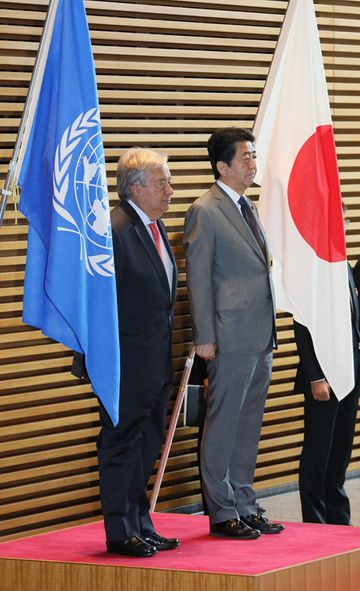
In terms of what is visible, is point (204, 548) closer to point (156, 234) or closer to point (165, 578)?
point (165, 578)

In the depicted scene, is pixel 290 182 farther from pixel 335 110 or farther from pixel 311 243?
pixel 335 110

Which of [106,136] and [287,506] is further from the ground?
[106,136]

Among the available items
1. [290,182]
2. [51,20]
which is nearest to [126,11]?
[290,182]

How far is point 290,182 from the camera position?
603 centimetres

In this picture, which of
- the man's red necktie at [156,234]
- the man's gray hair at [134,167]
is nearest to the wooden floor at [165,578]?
the man's red necktie at [156,234]

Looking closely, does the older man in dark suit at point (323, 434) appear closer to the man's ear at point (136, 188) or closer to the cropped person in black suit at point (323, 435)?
the cropped person in black suit at point (323, 435)

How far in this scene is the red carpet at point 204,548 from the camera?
491cm

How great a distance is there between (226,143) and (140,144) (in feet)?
4.90

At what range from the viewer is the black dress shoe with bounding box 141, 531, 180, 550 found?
514 centimetres

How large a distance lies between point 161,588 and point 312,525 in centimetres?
115

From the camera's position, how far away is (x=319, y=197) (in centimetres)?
601

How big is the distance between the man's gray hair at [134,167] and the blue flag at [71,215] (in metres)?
0.19

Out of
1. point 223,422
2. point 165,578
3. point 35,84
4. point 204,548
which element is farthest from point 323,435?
point 35,84

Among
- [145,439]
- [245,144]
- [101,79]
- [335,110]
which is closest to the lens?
[145,439]
